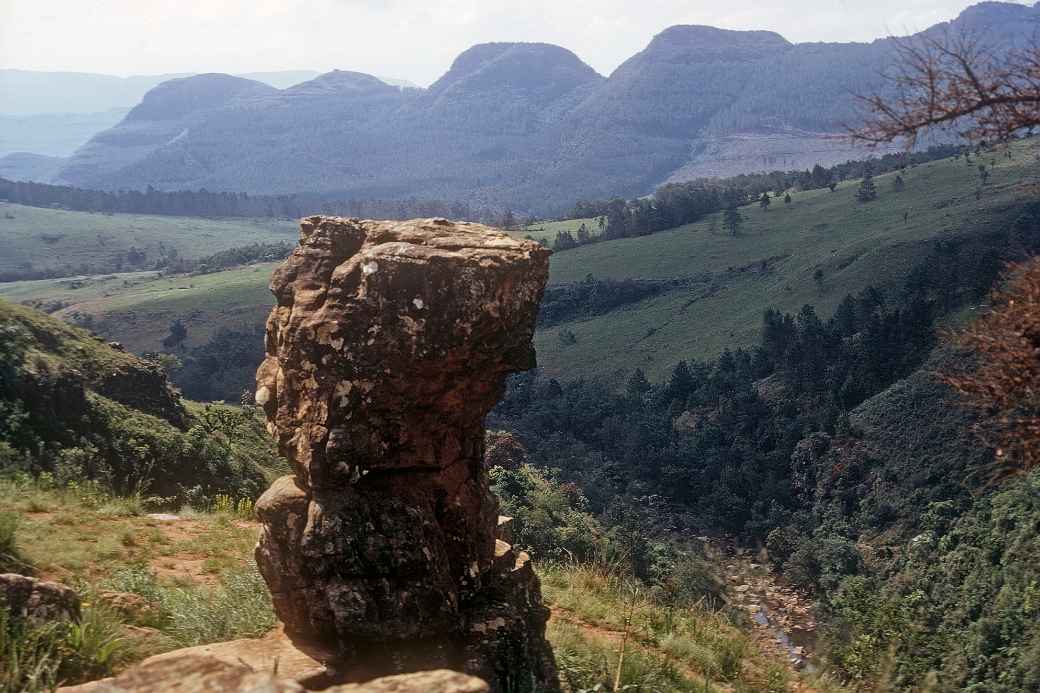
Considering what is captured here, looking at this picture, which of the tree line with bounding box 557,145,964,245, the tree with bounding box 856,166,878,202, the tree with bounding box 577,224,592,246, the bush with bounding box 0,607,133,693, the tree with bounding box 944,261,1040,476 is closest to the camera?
the bush with bounding box 0,607,133,693

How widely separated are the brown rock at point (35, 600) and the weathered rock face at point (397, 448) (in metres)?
1.41

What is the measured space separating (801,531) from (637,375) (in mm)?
27357

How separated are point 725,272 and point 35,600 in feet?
307

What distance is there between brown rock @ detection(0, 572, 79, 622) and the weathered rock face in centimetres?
141

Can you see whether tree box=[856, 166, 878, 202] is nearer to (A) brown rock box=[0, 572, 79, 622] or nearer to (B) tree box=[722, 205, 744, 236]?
(B) tree box=[722, 205, 744, 236]

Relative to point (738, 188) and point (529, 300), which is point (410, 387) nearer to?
point (529, 300)

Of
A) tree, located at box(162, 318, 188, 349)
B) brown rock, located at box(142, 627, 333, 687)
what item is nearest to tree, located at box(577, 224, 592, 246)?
tree, located at box(162, 318, 188, 349)

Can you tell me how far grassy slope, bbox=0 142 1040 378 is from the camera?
77875 millimetres

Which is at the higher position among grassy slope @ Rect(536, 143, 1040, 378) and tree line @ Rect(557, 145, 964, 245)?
tree line @ Rect(557, 145, 964, 245)

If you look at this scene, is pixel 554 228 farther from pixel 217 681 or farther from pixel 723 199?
pixel 217 681

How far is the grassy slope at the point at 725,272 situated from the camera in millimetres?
77875

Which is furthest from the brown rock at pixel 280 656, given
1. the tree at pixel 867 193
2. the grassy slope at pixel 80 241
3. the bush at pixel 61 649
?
the grassy slope at pixel 80 241

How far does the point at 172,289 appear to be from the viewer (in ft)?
405

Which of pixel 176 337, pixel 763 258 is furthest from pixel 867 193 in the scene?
pixel 176 337
